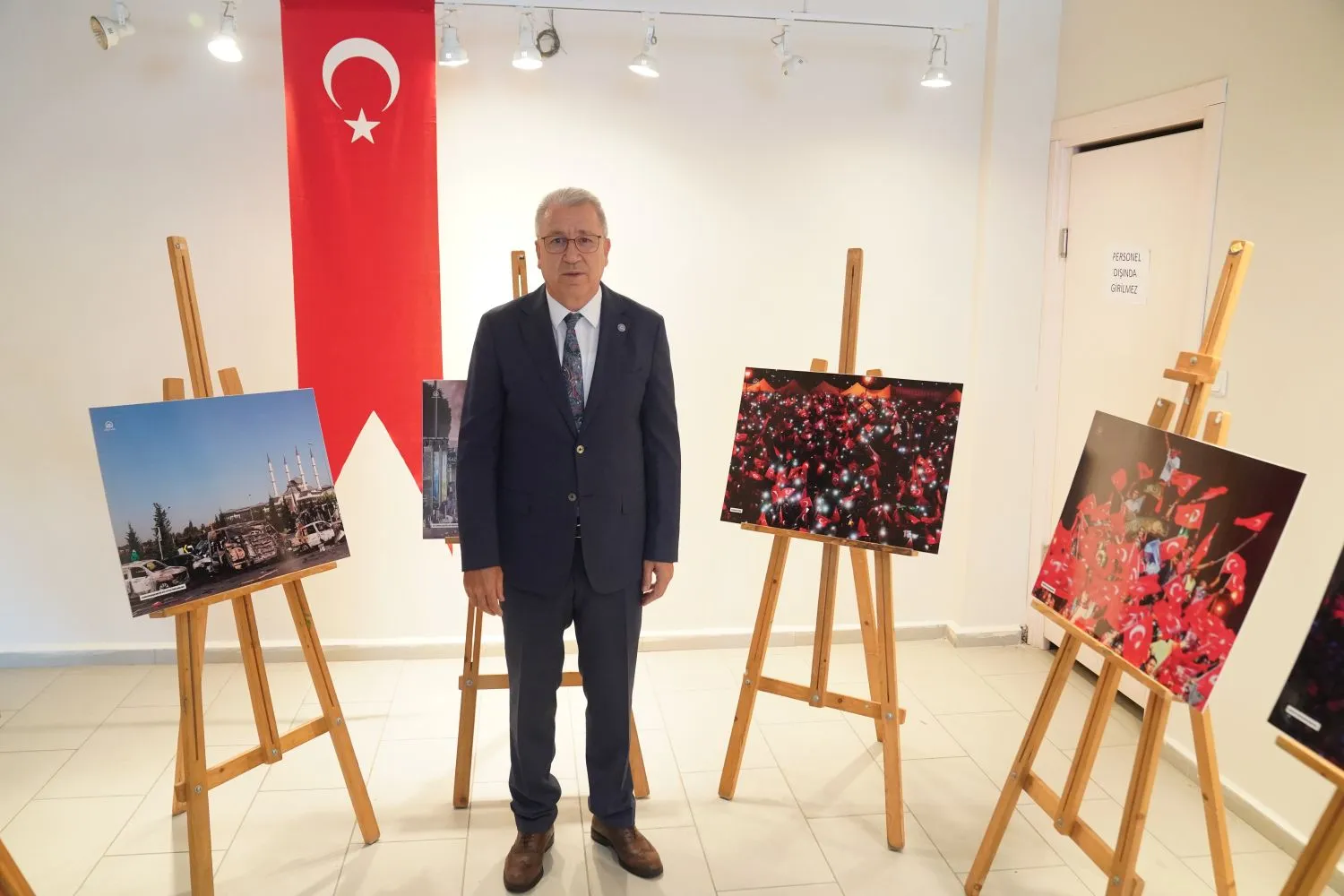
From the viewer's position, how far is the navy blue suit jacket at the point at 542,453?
222cm

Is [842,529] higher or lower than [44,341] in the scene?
lower

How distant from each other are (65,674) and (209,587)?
1.85m

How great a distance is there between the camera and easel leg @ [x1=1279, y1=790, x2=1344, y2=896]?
1.49 m

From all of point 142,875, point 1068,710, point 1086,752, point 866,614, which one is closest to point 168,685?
point 142,875

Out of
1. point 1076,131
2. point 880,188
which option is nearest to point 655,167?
point 880,188

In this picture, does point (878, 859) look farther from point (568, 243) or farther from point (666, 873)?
point (568, 243)

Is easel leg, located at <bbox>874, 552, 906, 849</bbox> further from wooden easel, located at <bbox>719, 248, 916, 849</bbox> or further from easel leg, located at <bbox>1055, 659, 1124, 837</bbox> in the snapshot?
easel leg, located at <bbox>1055, 659, 1124, 837</bbox>

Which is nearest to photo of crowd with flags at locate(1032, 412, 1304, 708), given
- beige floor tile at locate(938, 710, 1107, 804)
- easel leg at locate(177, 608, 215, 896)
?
beige floor tile at locate(938, 710, 1107, 804)

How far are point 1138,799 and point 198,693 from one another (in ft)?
7.25

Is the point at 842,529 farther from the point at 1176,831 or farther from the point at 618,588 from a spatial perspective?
the point at 1176,831

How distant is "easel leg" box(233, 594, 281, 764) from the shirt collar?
3.61 ft

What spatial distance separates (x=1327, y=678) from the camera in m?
1.52

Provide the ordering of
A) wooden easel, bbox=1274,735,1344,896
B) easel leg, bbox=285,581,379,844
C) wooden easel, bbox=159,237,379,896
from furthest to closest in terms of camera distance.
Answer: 1. easel leg, bbox=285,581,379,844
2. wooden easel, bbox=159,237,379,896
3. wooden easel, bbox=1274,735,1344,896

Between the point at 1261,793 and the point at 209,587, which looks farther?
the point at 1261,793
